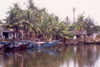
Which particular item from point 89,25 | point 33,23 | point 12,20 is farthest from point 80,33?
point 12,20

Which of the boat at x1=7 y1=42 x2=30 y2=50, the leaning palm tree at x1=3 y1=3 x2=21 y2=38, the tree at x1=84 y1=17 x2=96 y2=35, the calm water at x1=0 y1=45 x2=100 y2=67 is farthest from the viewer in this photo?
the tree at x1=84 y1=17 x2=96 y2=35

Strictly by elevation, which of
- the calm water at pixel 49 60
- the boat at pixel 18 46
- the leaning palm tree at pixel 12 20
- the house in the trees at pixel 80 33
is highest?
the leaning palm tree at pixel 12 20

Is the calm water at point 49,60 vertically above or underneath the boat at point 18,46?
underneath

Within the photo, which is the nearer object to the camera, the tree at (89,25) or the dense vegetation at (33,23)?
the dense vegetation at (33,23)

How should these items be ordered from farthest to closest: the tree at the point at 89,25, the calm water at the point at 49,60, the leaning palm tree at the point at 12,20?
the tree at the point at 89,25
the leaning palm tree at the point at 12,20
the calm water at the point at 49,60

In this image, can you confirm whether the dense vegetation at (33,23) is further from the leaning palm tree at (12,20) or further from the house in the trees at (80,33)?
the house in the trees at (80,33)

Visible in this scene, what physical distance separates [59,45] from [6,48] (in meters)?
12.8

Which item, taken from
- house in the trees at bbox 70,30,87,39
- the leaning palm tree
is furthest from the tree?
the leaning palm tree

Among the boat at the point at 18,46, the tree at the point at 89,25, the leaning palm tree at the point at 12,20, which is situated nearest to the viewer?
the boat at the point at 18,46

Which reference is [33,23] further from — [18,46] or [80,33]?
[80,33]

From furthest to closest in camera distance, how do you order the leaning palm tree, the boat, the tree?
the tree, the leaning palm tree, the boat

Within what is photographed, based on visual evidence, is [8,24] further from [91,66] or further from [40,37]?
[91,66]

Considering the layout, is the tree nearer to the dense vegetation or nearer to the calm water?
the dense vegetation

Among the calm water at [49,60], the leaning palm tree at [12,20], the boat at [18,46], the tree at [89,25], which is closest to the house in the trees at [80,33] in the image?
the tree at [89,25]
